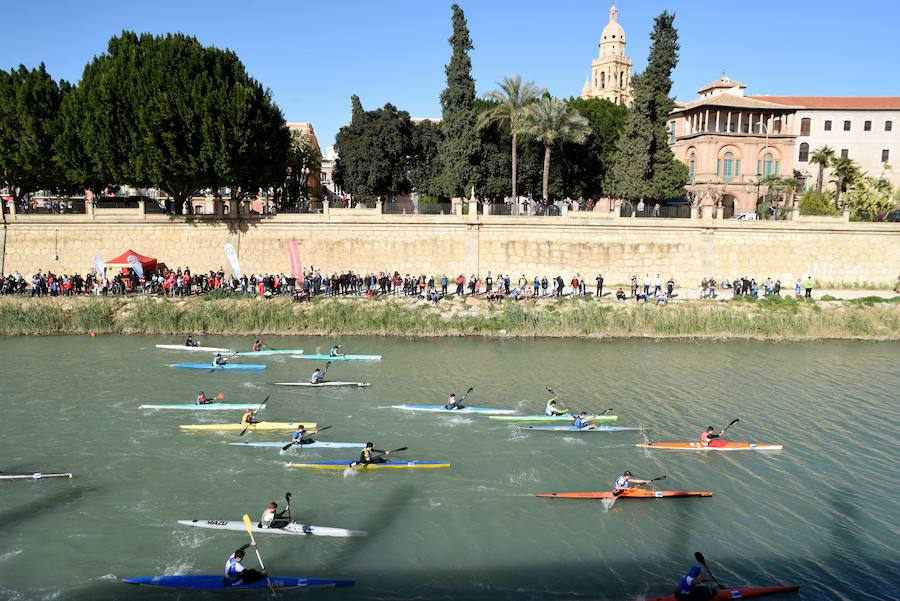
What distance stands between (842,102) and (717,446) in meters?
74.4

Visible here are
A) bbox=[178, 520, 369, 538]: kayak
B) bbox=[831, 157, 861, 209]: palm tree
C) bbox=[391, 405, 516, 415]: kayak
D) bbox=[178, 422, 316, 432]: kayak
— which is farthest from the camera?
bbox=[831, 157, 861, 209]: palm tree

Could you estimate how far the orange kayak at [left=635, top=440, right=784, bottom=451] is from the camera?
20016 mm

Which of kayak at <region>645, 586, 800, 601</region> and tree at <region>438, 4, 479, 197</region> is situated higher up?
tree at <region>438, 4, 479, 197</region>

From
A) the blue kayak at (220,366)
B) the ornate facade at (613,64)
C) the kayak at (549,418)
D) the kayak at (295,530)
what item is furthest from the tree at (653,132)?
the ornate facade at (613,64)

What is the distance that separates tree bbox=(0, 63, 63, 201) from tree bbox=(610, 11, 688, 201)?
42.3 meters

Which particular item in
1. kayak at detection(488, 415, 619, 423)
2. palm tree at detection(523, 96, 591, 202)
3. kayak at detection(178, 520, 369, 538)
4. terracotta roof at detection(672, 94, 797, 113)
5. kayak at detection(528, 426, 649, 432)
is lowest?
kayak at detection(178, 520, 369, 538)

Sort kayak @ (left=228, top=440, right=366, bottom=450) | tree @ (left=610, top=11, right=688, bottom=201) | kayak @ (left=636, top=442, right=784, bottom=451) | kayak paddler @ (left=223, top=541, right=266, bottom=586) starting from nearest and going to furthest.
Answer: kayak paddler @ (left=223, top=541, right=266, bottom=586) < kayak @ (left=228, top=440, right=366, bottom=450) < kayak @ (left=636, top=442, right=784, bottom=451) < tree @ (left=610, top=11, right=688, bottom=201)

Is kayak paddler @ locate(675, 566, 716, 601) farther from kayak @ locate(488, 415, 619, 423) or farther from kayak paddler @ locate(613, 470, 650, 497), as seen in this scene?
kayak @ locate(488, 415, 619, 423)

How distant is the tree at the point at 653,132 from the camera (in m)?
47.3

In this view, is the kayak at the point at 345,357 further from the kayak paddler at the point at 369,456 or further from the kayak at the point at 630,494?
the kayak at the point at 630,494

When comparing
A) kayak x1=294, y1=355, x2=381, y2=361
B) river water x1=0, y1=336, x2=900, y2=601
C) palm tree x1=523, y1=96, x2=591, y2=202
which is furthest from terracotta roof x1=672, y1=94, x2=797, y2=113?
kayak x1=294, y1=355, x2=381, y2=361

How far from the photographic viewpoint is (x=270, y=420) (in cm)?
2247

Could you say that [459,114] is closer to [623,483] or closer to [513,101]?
[513,101]

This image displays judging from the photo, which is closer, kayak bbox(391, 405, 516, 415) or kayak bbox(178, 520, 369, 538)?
kayak bbox(178, 520, 369, 538)
